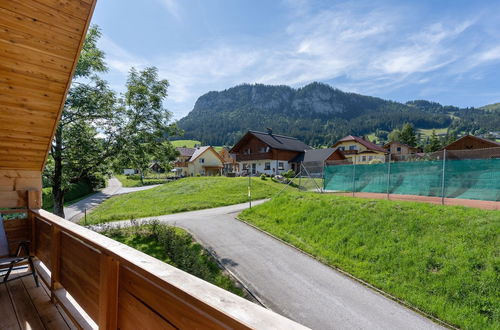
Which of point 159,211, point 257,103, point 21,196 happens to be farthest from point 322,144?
point 21,196

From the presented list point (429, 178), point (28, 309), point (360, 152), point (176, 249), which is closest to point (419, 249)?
point (429, 178)

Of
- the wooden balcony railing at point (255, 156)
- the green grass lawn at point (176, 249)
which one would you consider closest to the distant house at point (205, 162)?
the wooden balcony railing at point (255, 156)

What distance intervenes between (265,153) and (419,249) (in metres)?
31.0

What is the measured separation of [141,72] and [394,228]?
10.2 m

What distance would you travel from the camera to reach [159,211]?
15117 mm

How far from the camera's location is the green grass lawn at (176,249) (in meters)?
6.34

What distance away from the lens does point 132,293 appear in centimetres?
157

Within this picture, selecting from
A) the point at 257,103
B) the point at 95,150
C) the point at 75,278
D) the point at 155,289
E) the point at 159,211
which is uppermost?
the point at 257,103

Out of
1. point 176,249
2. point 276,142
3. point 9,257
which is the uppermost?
point 276,142

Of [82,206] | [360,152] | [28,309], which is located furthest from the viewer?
[360,152]

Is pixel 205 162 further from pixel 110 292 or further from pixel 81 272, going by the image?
pixel 110 292

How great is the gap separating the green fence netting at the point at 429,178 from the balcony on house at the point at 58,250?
1010cm

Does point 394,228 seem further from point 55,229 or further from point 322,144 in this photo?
point 322,144

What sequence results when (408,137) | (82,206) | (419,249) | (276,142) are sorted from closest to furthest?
(419,249) → (82,206) → (276,142) → (408,137)
